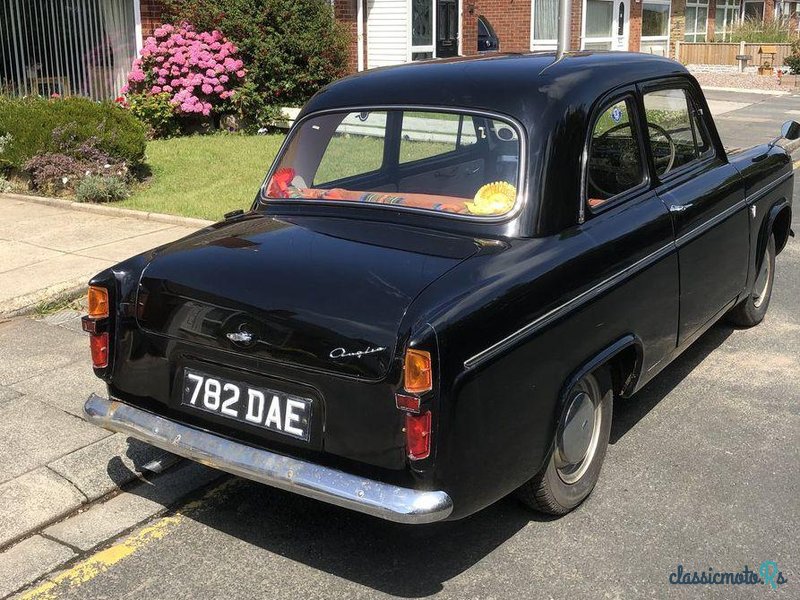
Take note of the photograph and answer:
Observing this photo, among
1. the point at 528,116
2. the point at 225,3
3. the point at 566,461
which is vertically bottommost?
the point at 566,461

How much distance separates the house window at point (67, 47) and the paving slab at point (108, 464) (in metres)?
10.1

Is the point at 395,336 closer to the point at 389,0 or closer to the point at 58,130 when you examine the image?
the point at 58,130

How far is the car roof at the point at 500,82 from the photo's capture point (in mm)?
3908

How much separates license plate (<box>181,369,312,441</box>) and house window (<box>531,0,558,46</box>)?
69.3 feet

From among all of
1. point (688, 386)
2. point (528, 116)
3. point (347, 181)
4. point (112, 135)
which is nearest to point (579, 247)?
point (528, 116)

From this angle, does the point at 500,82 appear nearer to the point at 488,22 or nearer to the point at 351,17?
the point at 351,17

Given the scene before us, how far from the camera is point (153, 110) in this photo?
13.7 meters

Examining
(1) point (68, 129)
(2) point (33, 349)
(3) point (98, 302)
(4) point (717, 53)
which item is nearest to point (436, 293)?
(3) point (98, 302)

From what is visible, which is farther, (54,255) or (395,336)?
(54,255)

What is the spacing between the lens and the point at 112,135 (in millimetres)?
10258

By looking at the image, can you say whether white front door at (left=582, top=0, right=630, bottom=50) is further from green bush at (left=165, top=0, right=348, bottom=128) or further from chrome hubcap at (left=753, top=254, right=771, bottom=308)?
chrome hubcap at (left=753, top=254, right=771, bottom=308)

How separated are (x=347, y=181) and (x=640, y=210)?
1.38m

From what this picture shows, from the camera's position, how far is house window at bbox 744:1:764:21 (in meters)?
42.3

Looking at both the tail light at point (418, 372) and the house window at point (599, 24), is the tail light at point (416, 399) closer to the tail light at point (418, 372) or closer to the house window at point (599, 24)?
the tail light at point (418, 372)
